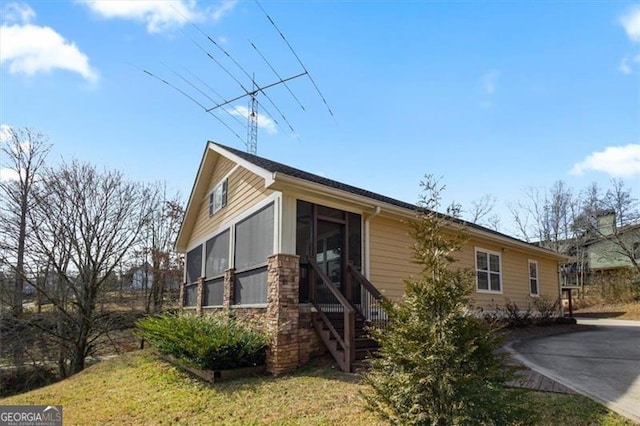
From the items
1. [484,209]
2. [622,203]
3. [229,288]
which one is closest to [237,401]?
[229,288]

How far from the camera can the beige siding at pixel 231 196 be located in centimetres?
1030

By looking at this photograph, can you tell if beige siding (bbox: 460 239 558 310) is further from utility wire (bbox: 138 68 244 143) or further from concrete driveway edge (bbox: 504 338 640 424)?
utility wire (bbox: 138 68 244 143)

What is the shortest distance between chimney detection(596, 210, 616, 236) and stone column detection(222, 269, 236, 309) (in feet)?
94.0

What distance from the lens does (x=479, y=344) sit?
3.86 meters

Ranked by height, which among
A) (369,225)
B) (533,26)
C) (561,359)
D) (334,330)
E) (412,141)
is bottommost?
(561,359)

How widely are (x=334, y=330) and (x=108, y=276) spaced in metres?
13.8

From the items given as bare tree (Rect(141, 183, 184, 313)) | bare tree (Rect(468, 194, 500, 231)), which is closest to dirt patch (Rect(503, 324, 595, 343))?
bare tree (Rect(141, 183, 184, 313))

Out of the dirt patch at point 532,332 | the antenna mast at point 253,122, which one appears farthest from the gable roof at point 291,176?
the dirt patch at point 532,332

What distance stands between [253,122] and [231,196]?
3.09m

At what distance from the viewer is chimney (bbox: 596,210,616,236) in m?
28.7

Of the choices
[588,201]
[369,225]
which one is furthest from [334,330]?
[588,201]

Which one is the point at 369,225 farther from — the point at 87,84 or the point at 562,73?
the point at 87,84

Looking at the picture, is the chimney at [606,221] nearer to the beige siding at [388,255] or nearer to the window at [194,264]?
the beige siding at [388,255]

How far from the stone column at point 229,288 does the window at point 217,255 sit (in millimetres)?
1203
